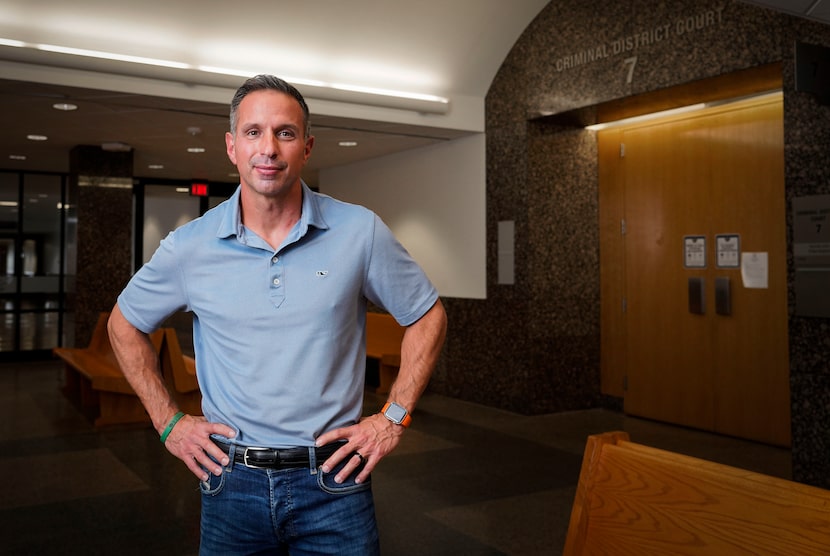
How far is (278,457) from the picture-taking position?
1.72 meters

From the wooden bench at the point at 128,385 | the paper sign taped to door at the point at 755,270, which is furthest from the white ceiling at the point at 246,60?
the paper sign taped to door at the point at 755,270

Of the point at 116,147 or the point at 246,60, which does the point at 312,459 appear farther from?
the point at 116,147

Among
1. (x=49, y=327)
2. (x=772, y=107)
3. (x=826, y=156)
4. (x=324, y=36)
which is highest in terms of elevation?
(x=324, y=36)

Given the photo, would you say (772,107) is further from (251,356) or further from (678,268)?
(251,356)

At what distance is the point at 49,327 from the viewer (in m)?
12.2

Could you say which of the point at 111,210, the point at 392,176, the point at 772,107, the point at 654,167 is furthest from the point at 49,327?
the point at 772,107

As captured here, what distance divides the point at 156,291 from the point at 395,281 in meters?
0.58

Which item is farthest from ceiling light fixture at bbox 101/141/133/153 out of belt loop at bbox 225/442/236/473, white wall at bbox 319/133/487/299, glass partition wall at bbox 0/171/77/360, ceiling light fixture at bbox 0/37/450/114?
belt loop at bbox 225/442/236/473

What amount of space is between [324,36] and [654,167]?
128 inches

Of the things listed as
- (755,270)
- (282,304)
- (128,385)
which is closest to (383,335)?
(128,385)

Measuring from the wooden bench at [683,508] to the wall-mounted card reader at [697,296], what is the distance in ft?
17.2

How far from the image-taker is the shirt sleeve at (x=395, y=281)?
1861mm

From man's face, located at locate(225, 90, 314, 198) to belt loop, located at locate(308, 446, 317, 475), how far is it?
579 millimetres

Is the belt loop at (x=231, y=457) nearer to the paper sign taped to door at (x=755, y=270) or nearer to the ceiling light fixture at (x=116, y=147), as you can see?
the paper sign taped to door at (x=755, y=270)
